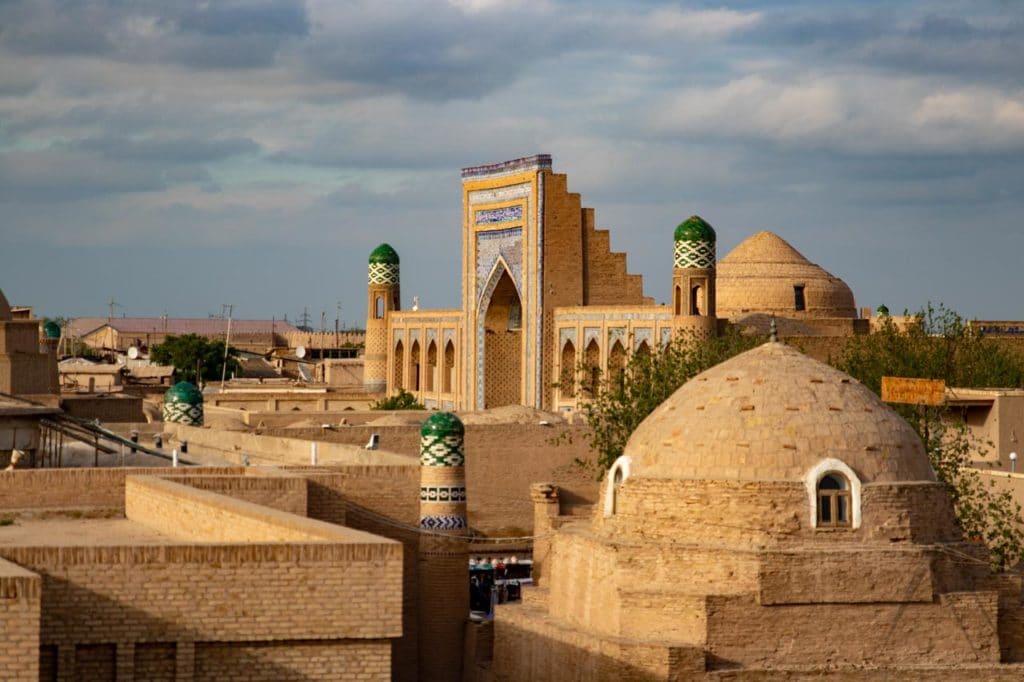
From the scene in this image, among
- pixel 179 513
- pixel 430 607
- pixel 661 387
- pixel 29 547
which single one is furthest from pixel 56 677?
pixel 661 387

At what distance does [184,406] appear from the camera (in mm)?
32688

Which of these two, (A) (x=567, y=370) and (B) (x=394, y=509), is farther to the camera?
(A) (x=567, y=370)

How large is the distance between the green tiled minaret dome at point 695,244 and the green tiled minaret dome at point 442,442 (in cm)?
1473

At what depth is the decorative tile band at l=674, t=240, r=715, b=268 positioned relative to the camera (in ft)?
124

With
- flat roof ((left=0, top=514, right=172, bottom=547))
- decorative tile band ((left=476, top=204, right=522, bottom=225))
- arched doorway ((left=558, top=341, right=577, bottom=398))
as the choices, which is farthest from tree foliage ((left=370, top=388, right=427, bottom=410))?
flat roof ((left=0, top=514, right=172, bottom=547))

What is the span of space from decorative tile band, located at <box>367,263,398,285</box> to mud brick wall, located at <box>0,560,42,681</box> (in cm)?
3780

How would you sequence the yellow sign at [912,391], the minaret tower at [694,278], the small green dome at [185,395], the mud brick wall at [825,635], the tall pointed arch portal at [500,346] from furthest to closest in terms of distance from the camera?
the tall pointed arch portal at [500,346] < the minaret tower at [694,278] < the small green dome at [185,395] < the yellow sign at [912,391] < the mud brick wall at [825,635]

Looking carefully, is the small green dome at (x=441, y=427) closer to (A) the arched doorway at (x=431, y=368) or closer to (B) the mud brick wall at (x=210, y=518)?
(B) the mud brick wall at (x=210, y=518)

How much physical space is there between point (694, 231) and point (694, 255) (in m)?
0.48

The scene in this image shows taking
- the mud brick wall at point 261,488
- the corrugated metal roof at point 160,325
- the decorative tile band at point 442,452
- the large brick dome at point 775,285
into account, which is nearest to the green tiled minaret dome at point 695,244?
the large brick dome at point 775,285

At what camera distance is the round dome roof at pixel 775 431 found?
1866 centimetres

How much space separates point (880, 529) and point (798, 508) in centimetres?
77

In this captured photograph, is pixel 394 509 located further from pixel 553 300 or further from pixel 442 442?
pixel 553 300

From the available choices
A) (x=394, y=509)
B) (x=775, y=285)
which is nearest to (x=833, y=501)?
(x=394, y=509)
